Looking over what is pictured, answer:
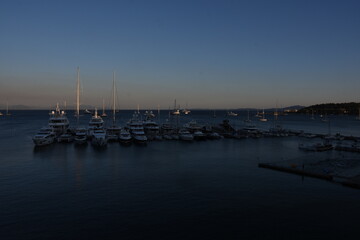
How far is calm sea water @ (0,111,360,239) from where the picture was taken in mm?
21188

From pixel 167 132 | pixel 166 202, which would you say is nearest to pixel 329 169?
pixel 166 202

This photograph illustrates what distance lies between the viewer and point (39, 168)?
133 ft

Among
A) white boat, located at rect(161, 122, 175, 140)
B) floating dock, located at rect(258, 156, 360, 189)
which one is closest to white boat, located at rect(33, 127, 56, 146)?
white boat, located at rect(161, 122, 175, 140)

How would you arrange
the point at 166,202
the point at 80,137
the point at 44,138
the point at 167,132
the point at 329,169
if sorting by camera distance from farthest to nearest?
the point at 167,132 → the point at 80,137 → the point at 44,138 → the point at 329,169 → the point at 166,202

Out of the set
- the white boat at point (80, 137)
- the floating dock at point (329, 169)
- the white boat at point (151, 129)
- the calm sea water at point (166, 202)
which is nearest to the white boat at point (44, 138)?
the white boat at point (80, 137)

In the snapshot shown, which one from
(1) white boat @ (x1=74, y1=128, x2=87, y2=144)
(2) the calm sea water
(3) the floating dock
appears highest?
(1) white boat @ (x1=74, y1=128, x2=87, y2=144)

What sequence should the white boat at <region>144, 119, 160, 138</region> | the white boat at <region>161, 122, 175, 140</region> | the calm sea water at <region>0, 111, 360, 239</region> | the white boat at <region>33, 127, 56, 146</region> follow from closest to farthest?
Result: the calm sea water at <region>0, 111, 360, 239</region> → the white boat at <region>33, 127, 56, 146</region> → the white boat at <region>161, 122, 175, 140</region> → the white boat at <region>144, 119, 160, 138</region>

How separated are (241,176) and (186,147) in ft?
89.1

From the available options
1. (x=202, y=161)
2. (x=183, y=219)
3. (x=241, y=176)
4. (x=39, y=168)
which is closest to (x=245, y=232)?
(x=183, y=219)

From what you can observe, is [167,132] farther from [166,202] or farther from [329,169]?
[166,202]

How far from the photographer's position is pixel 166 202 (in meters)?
26.9

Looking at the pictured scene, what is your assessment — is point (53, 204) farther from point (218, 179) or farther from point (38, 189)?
point (218, 179)

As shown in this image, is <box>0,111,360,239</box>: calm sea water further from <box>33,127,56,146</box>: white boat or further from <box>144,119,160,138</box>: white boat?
<box>144,119,160,138</box>: white boat

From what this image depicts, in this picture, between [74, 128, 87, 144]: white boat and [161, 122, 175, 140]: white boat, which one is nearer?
[74, 128, 87, 144]: white boat
